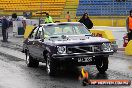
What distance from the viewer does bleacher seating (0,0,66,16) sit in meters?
51.1

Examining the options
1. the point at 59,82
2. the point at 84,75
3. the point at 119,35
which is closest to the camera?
the point at 84,75

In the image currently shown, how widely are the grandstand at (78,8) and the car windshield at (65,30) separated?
2697 centimetres

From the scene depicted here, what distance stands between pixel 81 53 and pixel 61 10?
39.9 meters

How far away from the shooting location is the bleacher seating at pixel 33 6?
51094mm

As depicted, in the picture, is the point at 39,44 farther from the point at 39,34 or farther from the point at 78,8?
the point at 78,8

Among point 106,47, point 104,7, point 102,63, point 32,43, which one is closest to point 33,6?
point 104,7

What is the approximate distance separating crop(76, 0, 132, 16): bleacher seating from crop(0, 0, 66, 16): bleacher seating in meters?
2.91

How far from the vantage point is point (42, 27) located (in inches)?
533

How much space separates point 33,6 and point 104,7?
9.85 m

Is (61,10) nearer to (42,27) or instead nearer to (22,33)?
(22,33)

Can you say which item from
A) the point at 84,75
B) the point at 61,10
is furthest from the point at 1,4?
the point at 84,75

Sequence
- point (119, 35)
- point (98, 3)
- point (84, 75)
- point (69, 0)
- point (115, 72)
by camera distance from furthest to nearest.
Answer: point (69, 0), point (98, 3), point (119, 35), point (115, 72), point (84, 75)

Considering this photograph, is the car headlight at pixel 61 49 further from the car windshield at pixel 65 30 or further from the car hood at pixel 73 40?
the car windshield at pixel 65 30

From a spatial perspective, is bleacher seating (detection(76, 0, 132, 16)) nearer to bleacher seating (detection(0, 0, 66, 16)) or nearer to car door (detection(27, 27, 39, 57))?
bleacher seating (detection(0, 0, 66, 16))
